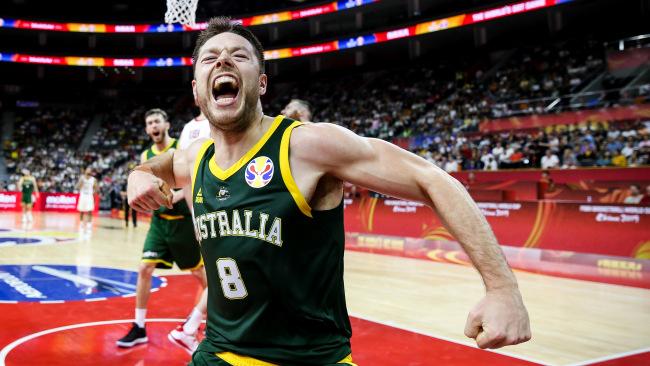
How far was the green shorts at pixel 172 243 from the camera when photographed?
476cm

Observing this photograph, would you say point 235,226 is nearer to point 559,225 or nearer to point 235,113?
point 235,113

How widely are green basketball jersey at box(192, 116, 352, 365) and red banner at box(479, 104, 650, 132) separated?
16.8 metres

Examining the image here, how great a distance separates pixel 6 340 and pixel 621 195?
13.1m

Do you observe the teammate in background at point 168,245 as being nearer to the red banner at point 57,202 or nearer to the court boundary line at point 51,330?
the court boundary line at point 51,330

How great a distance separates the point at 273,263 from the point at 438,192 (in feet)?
2.01

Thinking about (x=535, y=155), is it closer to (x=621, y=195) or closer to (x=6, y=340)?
(x=621, y=195)

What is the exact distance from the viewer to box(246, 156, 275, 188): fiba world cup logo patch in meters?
1.87

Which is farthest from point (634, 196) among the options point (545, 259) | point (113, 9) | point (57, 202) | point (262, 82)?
point (113, 9)

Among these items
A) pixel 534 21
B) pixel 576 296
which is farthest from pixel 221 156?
pixel 534 21

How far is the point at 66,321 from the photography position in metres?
5.00

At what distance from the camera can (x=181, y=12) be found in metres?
7.02

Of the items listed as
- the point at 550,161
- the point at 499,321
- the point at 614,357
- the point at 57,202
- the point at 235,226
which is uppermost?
the point at 550,161

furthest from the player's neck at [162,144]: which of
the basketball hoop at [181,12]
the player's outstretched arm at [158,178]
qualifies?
the player's outstretched arm at [158,178]

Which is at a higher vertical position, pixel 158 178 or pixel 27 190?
pixel 27 190
